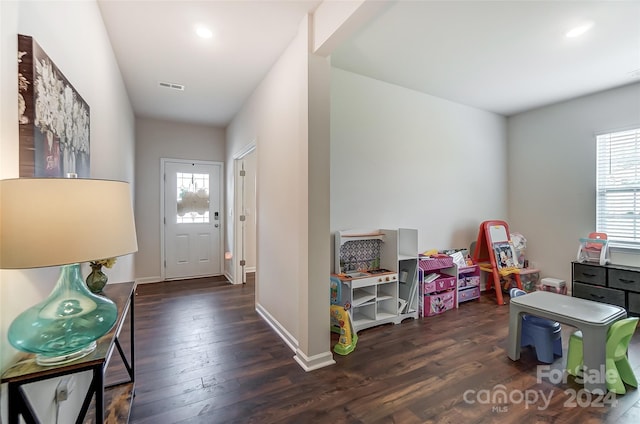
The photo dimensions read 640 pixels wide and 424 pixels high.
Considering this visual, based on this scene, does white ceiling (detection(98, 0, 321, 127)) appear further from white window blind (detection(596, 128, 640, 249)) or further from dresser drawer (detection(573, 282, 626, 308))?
dresser drawer (detection(573, 282, 626, 308))

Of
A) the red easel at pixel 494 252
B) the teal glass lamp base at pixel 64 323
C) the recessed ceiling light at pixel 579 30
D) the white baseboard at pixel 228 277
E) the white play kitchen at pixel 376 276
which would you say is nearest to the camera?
the teal glass lamp base at pixel 64 323

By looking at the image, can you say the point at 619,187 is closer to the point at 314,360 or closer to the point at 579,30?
the point at 579,30

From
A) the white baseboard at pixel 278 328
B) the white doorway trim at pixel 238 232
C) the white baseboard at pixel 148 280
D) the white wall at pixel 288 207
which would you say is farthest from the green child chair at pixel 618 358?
the white baseboard at pixel 148 280

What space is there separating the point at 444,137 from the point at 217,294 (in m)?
3.90

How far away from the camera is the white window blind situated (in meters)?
3.53

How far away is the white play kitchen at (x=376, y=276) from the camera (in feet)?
9.47

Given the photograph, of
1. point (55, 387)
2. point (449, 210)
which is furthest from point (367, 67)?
point (55, 387)

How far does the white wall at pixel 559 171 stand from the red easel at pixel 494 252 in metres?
0.60

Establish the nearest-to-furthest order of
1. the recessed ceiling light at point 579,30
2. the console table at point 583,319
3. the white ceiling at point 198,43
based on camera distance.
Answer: the console table at point 583,319 < the white ceiling at point 198,43 < the recessed ceiling light at point 579,30

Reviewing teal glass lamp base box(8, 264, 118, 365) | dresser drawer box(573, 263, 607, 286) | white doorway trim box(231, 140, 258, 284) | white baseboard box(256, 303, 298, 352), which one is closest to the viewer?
teal glass lamp base box(8, 264, 118, 365)

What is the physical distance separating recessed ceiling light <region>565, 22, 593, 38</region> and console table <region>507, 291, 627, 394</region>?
7.55 ft

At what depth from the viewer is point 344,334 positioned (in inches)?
99.4

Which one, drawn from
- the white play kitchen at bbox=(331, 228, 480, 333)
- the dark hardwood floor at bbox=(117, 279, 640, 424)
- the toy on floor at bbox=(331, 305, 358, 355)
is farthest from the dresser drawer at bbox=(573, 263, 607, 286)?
the toy on floor at bbox=(331, 305, 358, 355)

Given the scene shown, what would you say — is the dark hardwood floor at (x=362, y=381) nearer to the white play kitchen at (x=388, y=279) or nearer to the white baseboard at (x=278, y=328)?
the white baseboard at (x=278, y=328)
